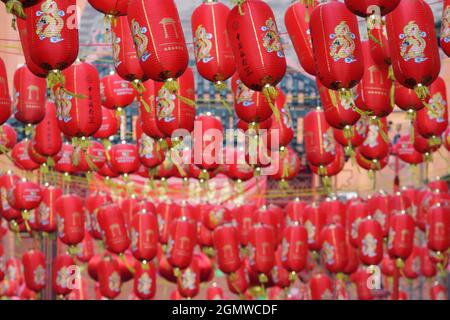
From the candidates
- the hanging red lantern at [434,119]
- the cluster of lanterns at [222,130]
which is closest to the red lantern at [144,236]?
the cluster of lanterns at [222,130]

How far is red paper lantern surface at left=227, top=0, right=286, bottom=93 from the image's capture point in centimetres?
771

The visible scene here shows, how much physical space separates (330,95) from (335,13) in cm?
114

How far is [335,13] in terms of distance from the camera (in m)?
7.90

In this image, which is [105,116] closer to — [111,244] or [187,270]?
[111,244]

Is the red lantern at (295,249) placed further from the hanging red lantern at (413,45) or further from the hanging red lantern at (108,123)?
the hanging red lantern at (413,45)

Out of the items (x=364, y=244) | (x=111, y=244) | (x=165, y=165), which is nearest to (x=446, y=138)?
(x=364, y=244)

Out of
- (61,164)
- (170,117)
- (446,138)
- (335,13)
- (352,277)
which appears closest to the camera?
(335,13)

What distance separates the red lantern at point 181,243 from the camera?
12609 mm

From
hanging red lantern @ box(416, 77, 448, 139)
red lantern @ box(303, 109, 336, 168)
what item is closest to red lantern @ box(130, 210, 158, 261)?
red lantern @ box(303, 109, 336, 168)

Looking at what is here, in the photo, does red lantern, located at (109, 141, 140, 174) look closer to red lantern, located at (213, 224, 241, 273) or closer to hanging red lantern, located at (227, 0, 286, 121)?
red lantern, located at (213, 224, 241, 273)

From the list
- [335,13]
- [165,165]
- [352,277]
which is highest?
[335,13]

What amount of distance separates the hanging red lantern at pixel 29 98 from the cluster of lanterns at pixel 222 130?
15 mm

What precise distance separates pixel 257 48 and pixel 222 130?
3.05 metres

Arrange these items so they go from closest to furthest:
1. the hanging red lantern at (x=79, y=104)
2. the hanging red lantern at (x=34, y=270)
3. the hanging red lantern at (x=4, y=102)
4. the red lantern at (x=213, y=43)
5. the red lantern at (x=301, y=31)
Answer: the red lantern at (x=213, y=43) → the hanging red lantern at (x=4, y=102) → the red lantern at (x=301, y=31) → the hanging red lantern at (x=79, y=104) → the hanging red lantern at (x=34, y=270)
